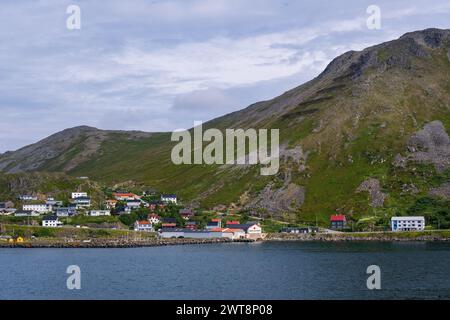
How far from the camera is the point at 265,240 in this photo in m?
186

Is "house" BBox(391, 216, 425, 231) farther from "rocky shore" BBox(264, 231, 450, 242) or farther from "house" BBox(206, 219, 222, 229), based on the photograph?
"house" BBox(206, 219, 222, 229)

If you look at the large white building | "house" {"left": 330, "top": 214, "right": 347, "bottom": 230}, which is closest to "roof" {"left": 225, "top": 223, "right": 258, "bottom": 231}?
"house" {"left": 330, "top": 214, "right": 347, "bottom": 230}

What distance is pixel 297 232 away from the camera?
189250mm

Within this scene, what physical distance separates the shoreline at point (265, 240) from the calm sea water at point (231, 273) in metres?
15.1

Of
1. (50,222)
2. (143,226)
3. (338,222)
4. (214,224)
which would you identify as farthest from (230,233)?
(50,222)

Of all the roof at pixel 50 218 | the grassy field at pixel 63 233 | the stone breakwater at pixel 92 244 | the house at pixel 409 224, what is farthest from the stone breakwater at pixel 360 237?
the roof at pixel 50 218

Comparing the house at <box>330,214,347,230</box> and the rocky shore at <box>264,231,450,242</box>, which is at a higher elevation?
the house at <box>330,214,347,230</box>

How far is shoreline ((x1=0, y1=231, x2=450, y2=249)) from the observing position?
164 m

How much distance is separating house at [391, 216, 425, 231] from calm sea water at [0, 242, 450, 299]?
123ft

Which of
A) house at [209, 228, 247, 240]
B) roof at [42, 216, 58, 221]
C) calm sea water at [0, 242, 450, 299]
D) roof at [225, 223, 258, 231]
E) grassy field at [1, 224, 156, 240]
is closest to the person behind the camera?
calm sea water at [0, 242, 450, 299]

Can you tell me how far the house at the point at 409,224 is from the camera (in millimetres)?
182625

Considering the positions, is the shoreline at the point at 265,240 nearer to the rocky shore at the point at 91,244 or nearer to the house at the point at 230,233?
the rocky shore at the point at 91,244
